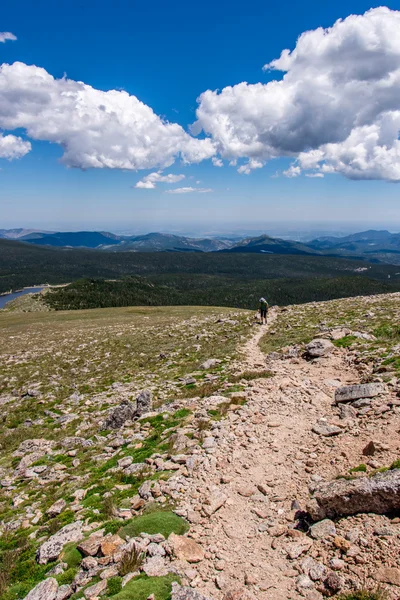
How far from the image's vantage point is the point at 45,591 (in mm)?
6238

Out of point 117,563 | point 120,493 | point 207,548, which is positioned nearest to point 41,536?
point 120,493

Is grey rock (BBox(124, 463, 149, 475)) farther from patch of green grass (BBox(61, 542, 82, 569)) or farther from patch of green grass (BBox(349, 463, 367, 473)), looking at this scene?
patch of green grass (BBox(349, 463, 367, 473))

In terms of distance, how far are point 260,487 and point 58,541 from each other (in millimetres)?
5233

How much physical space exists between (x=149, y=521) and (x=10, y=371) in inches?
869

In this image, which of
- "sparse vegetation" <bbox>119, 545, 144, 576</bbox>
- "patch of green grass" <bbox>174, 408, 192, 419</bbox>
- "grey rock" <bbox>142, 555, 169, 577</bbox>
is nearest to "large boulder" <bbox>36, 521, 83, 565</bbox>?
"sparse vegetation" <bbox>119, 545, 144, 576</bbox>

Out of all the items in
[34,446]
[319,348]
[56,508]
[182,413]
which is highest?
[319,348]

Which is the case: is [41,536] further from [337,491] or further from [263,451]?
[337,491]

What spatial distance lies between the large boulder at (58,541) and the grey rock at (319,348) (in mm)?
14380

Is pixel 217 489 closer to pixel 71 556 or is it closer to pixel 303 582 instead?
pixel 303 582

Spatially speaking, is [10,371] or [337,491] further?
[10,371]

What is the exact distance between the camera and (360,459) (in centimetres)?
889

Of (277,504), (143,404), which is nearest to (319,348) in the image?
(143,404)

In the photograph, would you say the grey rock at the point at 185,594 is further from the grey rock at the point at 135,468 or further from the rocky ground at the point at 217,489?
the grey rock at the point at 135,468

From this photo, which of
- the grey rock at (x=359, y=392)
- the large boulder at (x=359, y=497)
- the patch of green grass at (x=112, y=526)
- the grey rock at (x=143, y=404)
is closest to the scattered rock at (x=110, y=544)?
the patch of green grass at (x=112, y=526)
